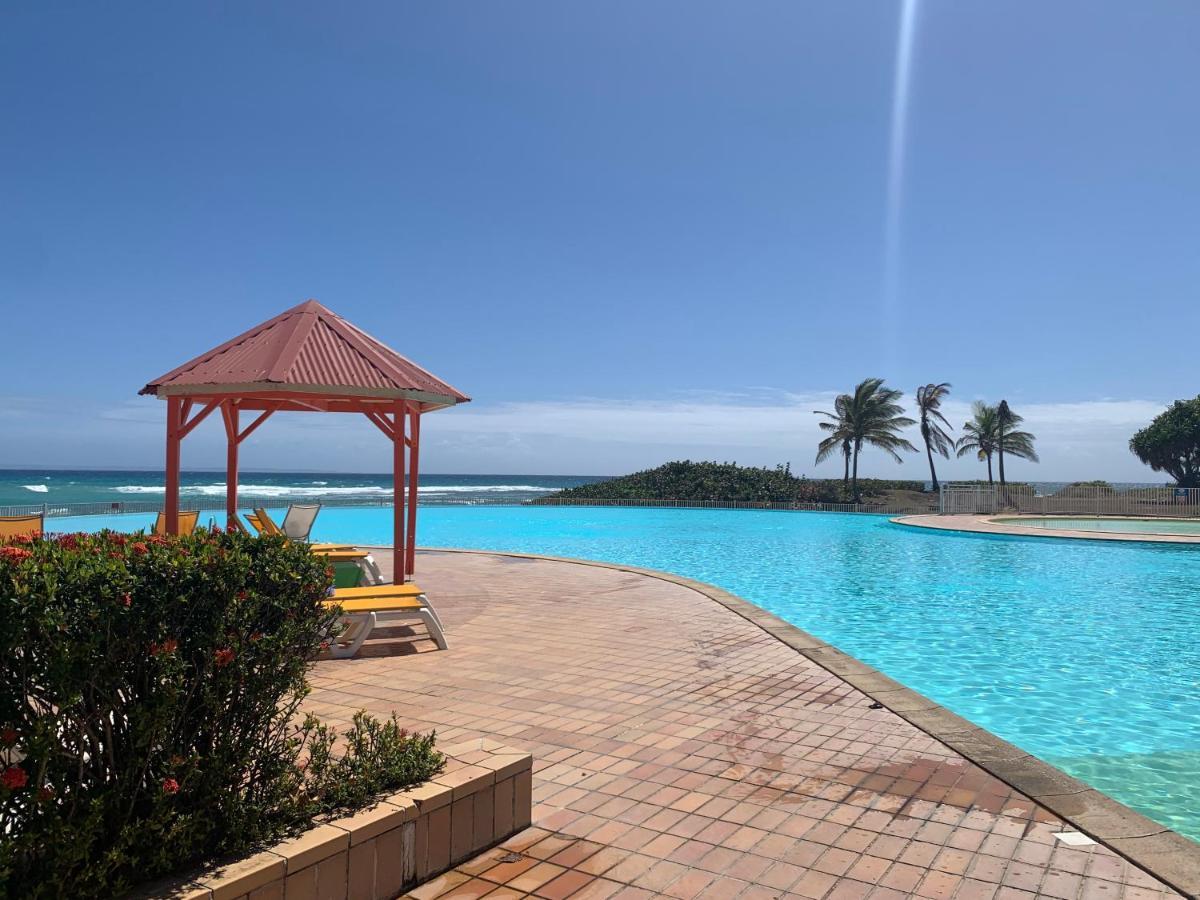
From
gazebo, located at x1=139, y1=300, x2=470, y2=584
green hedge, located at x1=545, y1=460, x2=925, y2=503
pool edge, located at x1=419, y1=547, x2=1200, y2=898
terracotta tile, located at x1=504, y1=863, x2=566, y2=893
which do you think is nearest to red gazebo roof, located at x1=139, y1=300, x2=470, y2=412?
gazebo, located at x1=139, y1=300, x2=470, y2=584

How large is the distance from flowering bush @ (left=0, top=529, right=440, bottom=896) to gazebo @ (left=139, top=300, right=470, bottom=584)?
5180 mm

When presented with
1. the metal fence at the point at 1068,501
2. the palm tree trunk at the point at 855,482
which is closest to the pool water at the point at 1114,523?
the metal fence at the point at 1068,501

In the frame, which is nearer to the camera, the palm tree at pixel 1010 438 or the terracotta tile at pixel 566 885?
the terracotta tile at pixel 566 885

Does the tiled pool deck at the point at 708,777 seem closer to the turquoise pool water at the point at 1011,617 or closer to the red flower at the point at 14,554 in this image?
the turquoise pool water at the point at 1011,617

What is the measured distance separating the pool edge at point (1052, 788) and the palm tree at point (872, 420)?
115 ft

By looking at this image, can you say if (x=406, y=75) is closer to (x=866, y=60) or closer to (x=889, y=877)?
(x=866, y=60)

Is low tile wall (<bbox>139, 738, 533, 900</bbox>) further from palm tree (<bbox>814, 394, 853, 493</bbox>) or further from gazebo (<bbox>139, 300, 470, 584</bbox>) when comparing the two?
palm tree (<bbox>814, 394, 853, 493</bbox>)

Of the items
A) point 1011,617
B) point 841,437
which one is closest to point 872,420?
point 841,437

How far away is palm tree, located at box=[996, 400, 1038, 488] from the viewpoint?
4153 centimetres

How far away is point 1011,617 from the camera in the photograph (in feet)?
33.7

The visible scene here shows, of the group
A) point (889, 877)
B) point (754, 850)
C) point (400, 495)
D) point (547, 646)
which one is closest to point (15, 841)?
point (754, 850)

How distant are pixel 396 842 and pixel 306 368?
6014 millimetres

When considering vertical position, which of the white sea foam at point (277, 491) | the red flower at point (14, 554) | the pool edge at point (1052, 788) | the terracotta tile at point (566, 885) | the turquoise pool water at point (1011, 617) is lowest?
the turquoise pool water at point (1011, 617)

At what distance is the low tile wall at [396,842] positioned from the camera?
2254mm
